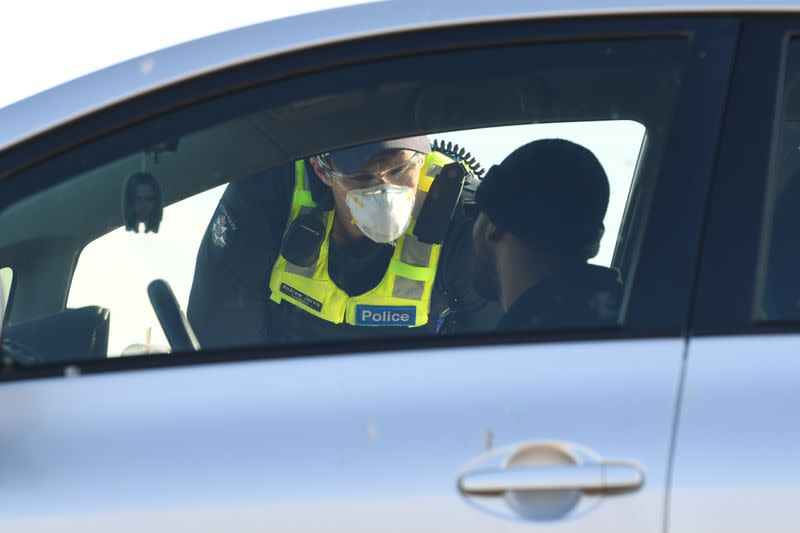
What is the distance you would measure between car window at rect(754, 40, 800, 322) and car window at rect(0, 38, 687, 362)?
163 millimetres

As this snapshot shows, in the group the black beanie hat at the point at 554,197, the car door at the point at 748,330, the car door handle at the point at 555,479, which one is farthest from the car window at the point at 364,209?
the car door handle at the point at 555,479

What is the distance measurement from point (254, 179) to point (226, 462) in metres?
1.01

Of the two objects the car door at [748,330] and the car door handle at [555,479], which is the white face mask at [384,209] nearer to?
the car door at [748,330]

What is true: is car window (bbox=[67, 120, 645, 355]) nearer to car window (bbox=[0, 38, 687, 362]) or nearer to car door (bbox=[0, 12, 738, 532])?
car window (bbox=[0, 38, 687, 362])

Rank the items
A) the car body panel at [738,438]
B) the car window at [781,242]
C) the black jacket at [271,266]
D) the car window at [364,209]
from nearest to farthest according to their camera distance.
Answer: the car body panel at [738,438]
the car window at [781,242]
the car window at [364,209]
the black jacket at [271,266]

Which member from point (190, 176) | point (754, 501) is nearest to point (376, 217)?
point (190, 176)

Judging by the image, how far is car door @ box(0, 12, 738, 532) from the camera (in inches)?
60.1

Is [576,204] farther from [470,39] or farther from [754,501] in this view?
[754,501]

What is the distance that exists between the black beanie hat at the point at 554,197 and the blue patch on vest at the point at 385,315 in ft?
1.41

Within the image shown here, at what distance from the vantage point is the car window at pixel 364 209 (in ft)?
5.82

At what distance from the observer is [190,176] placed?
217cm

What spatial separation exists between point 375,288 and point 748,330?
4.09 feet

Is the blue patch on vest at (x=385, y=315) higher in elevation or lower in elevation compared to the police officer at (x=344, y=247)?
lower

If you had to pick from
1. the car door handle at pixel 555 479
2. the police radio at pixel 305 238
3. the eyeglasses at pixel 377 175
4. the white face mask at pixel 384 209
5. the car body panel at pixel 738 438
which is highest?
the eyeglasses at pixel 377 175
